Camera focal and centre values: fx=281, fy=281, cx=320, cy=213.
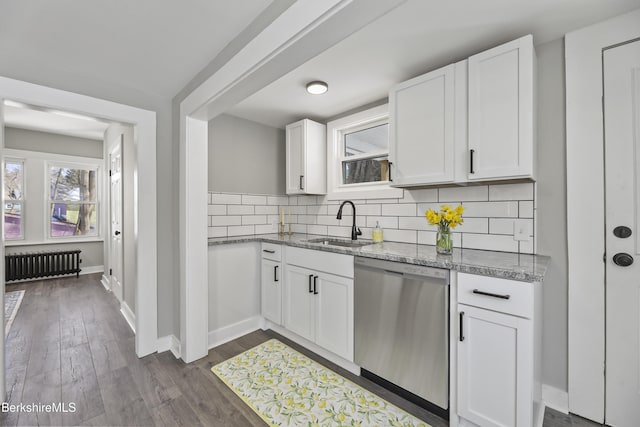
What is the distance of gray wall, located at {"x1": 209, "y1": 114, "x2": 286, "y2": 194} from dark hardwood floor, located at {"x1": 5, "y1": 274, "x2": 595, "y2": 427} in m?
1.57

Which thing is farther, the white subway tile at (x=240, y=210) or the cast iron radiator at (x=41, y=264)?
the cast iron radiator at (x=41, y=264)

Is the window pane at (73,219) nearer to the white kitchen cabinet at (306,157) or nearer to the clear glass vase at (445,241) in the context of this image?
the white kitchen cabinet at (306,157)

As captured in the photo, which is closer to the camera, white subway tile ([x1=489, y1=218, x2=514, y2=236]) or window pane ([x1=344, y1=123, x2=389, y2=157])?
white subway tile ([x1=489, y1=218, x2=514, y2=236])

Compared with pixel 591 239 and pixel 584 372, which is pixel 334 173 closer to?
pixel 591 239

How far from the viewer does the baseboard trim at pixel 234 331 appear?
8.18ft

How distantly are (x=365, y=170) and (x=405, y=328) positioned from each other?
1.59 meters

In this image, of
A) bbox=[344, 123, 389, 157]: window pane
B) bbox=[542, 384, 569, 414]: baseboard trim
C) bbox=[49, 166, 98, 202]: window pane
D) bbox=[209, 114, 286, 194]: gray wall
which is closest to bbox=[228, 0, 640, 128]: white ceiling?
bbox=[344, 123, 389, 157]: window pane

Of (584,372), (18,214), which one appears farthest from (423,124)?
(18,214)

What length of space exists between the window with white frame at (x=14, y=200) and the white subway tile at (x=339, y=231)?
5256 millimetres

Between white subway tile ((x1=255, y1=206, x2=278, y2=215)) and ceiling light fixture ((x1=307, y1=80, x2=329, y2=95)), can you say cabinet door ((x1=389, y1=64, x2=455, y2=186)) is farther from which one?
white subway tile ((x1=255, y1=206, x2=278, y2=215))

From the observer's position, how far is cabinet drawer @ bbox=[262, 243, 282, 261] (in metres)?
2.60

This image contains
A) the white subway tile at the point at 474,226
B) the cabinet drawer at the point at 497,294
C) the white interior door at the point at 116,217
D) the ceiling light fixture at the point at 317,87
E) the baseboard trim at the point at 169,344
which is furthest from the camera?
the white interior door at the point at 116,217

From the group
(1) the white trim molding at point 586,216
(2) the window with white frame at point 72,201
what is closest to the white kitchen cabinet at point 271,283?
(1) the white trim molding at point 586,216

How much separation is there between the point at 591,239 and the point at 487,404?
1.09 metres
